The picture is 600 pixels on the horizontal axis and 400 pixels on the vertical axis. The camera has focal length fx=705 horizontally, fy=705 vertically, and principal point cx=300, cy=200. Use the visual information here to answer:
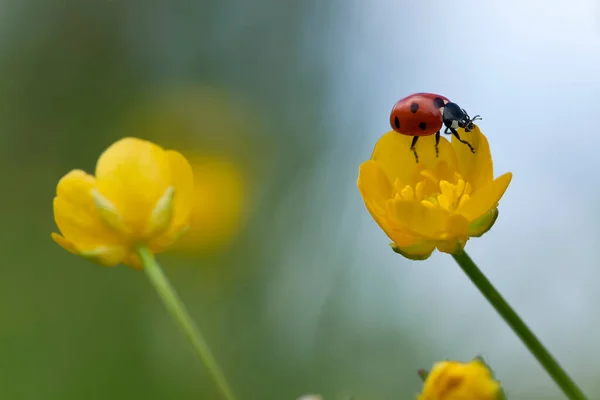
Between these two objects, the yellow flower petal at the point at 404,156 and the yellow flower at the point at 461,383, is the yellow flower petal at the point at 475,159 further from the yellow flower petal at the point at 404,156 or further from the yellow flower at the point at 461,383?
the yellow flower at the point at 461,383

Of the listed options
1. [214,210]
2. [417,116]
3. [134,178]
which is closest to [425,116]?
[417,116]

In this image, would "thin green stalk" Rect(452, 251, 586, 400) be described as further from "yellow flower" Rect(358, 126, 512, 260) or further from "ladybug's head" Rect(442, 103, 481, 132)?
"ladybug's head" Rect(442, 103, 481, 132)

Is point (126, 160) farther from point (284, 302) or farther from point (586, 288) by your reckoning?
point (586, 288)

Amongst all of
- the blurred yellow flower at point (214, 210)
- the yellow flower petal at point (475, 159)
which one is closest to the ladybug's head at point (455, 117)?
→ the yellow flower petal at point (475, 159)

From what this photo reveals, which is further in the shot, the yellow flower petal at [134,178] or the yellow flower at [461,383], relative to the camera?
the yellow flower petal at [134,178]

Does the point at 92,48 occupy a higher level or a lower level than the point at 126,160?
higher

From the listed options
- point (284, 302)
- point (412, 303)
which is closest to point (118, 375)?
point (284, 302)
